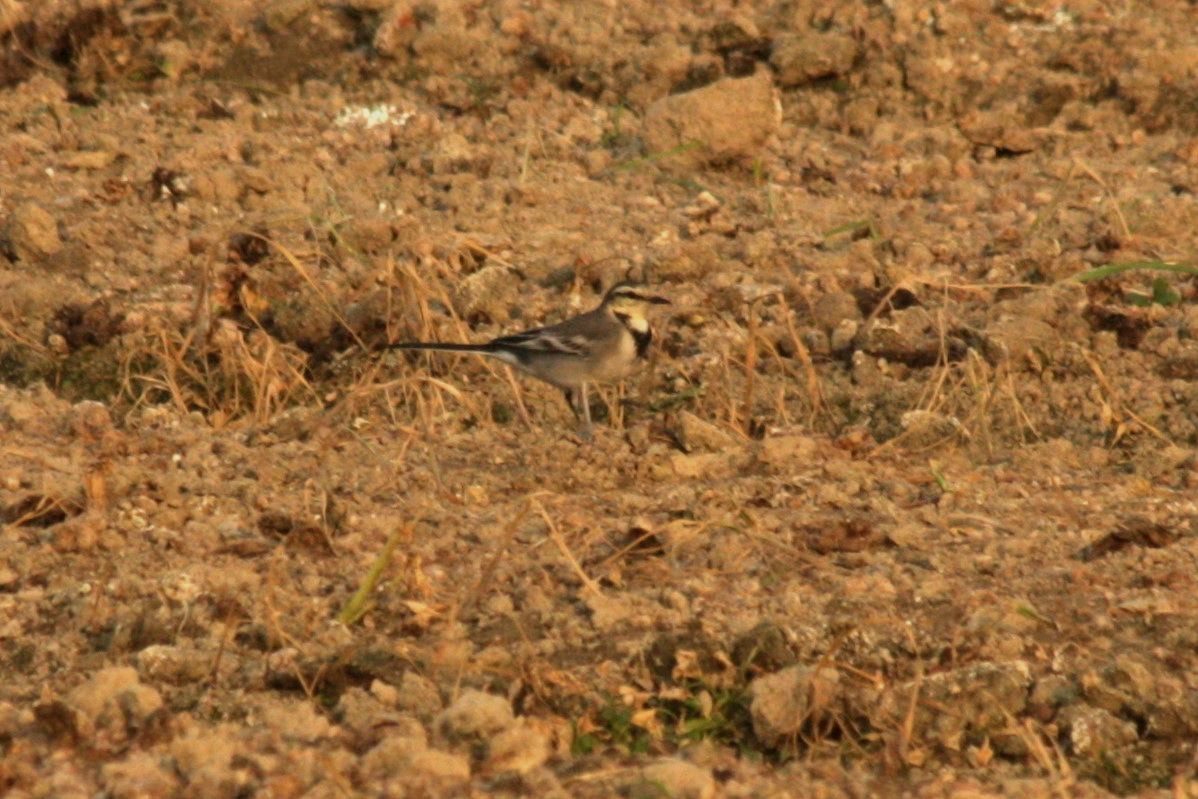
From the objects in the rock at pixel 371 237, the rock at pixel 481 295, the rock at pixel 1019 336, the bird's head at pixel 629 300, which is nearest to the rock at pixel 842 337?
the rock at pixel 1019 336

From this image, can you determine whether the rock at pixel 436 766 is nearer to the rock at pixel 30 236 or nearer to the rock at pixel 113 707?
the rock at pixel 113 707

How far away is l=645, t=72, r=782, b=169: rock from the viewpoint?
29.2 ft

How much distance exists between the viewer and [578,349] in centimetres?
713

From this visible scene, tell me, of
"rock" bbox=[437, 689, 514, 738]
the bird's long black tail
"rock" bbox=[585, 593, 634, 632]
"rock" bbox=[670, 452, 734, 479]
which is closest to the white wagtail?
the bird's long black tail

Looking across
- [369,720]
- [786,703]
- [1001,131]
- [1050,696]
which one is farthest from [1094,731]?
[1001,131]

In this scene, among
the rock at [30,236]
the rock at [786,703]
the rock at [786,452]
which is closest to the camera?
the rock at [786,703]

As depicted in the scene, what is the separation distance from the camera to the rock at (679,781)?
14.1 ft

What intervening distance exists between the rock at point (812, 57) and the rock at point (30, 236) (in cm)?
334

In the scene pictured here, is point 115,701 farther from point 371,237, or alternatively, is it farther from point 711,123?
point 711,123

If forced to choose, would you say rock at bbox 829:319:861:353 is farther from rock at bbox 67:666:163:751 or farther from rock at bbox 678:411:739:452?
rock at bbox 67:666:163:751

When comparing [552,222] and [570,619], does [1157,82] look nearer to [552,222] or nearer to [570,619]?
[552,222]

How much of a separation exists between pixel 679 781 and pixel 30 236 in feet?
15.2

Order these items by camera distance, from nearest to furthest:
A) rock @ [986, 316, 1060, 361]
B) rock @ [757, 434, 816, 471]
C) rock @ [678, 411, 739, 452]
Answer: rock @ [757, 434, 816, 471] → rock @ [678, 411, 739, 452] → rock @ [986, 316, 1060, 361]

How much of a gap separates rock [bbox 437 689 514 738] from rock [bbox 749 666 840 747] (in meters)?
0.59
